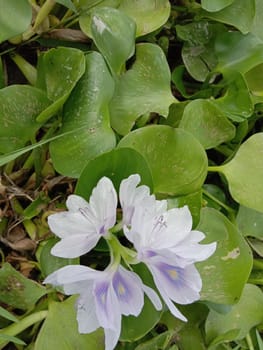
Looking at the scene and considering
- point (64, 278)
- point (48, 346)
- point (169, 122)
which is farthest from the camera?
point (169, 122)

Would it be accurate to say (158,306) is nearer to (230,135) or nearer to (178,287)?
(178,287)

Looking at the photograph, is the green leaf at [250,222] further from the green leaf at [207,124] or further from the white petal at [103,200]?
the white petal at [103,200]

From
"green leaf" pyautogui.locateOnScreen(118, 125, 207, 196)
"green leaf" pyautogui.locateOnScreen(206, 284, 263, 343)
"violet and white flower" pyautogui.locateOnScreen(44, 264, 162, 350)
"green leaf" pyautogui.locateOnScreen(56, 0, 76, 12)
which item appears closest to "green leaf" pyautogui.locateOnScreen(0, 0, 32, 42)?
"green leaf" pyautogui.locateOnScreen(56, 0, 76, 12)

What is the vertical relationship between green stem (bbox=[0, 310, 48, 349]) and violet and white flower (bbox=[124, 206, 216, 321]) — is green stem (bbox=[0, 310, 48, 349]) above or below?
below

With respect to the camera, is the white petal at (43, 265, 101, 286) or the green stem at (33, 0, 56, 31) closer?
the white petal at (43, 265, 101, 286)

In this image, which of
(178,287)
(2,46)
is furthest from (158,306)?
(2,46)

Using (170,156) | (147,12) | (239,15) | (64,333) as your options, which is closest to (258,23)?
(239,15)

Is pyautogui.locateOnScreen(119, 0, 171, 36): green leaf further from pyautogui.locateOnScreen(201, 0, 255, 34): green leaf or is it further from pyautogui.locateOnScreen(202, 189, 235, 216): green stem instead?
pyautogui.locateOnScreen(202, 189, 235, 216): green stem
